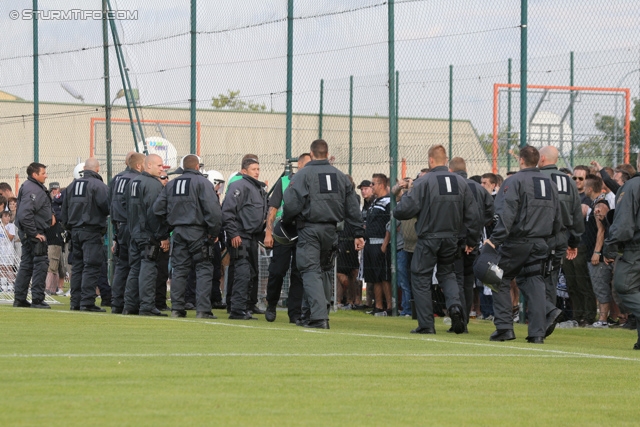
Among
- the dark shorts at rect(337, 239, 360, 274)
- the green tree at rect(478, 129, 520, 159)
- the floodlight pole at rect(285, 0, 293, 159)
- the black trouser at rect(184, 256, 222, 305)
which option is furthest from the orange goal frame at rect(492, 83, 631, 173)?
the black trouser at rect(184, 256, 222, 305)

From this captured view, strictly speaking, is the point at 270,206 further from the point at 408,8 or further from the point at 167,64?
the point at 167,64

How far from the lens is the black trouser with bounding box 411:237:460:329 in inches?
478

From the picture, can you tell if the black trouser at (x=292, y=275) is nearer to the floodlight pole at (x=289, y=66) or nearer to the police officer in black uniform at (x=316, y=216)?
the police officer in black uniform at (x=316, y=216)

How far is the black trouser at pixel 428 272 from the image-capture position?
12141 millimetres

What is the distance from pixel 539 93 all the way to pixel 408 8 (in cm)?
230

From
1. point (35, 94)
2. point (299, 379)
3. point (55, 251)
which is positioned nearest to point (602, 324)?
point (299, 379)

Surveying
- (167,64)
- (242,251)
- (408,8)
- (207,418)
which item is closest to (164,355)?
(207,418)

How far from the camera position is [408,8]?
→ 16016mm

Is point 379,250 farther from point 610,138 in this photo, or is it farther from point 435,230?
point 435,230

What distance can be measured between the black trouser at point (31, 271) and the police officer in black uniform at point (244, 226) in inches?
127

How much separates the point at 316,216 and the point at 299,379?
190 inches

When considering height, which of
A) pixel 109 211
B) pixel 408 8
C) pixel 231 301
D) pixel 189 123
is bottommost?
pixel 231 301

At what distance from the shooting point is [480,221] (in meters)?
13.0

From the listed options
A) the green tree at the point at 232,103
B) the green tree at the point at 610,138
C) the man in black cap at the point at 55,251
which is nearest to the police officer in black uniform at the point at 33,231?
the green tree at the point at 232,103
